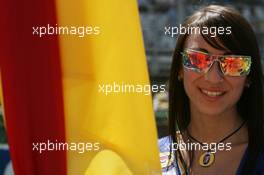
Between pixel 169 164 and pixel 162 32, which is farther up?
pixel 162 32

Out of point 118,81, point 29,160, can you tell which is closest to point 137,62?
point 118,81

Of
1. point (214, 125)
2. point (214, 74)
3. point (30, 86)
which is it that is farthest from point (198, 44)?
point (30, 86)

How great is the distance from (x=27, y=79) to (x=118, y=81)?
163mm

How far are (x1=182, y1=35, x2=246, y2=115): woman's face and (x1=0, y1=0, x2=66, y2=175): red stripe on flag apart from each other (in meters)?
0.25

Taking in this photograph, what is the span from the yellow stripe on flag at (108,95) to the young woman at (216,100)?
0.12 m

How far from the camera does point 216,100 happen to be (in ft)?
3.50

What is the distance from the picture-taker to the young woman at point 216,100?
1.02 m

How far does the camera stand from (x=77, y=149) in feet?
3.38

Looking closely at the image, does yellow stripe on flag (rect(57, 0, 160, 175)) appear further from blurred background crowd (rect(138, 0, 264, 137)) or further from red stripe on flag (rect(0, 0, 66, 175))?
blurred background crowd (rect(138, 0, 264, 137))

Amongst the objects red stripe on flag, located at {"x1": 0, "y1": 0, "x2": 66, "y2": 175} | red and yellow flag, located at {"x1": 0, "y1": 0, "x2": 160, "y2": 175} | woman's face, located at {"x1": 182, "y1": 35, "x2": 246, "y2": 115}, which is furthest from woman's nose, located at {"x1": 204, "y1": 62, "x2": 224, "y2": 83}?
red stripe on flag, located at {"x1": 0, "y1": 0, "x2": 66, "y2": 175}

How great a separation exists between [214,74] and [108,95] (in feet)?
0.67

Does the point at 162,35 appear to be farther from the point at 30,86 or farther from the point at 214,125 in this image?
the point at 30,86

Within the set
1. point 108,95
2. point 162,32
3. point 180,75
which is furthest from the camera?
point 162,32

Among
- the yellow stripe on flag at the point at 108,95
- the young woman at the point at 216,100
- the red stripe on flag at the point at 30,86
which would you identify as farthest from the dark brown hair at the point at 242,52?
the red stripe on flag at the point at 30,86
